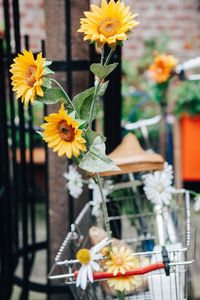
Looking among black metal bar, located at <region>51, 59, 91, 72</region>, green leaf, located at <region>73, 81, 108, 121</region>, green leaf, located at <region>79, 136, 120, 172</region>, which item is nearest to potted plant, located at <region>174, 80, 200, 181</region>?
black metal bar, located at <region>51, 59, 91, 72</region>

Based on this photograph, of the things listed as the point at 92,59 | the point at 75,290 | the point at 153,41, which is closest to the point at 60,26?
the point at 92,59

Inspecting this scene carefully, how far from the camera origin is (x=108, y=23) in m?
1.00

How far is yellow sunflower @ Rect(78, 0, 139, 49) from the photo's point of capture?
99cm

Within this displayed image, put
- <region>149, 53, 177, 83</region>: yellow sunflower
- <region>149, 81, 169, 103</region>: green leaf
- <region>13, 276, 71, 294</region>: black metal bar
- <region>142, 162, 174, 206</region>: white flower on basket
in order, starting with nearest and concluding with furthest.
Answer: <region>142, 162, 174, 206</region>: white flower on basket, <region>13, 276, 71, 294</region>: black metal bar, <region>149, 53, 177, 83</region>: yellow sunflower, <region>149, 81, 169, 103</region>: green leaf

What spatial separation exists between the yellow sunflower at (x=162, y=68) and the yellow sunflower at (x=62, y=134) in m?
1.75

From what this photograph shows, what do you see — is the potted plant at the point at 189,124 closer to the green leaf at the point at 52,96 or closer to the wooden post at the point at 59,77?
the wooden post at the point at 59,77

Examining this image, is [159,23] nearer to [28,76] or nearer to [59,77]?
[59,77]

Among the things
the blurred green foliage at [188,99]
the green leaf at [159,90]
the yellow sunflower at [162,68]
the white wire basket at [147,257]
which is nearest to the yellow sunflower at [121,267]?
the white wire basket at [147,257]

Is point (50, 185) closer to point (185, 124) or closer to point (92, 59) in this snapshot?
point (92, 59)

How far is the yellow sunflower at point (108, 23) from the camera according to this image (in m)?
0.99

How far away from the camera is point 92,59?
1456 mm

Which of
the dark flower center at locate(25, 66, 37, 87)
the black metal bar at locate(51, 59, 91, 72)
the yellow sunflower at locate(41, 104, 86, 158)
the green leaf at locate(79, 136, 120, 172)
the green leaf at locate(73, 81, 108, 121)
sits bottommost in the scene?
the green leaf at locate(79, 136, 120, 172)

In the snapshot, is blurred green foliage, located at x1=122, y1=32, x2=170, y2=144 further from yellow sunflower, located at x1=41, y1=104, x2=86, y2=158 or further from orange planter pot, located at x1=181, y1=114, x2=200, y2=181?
yellow sunflower, located at x1=41, y1=104, x2=86, y2=158

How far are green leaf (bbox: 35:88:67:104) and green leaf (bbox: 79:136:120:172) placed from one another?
0.48ft
